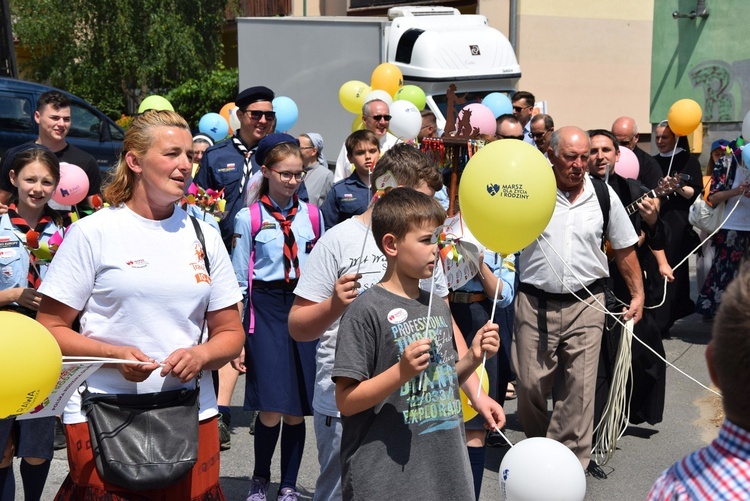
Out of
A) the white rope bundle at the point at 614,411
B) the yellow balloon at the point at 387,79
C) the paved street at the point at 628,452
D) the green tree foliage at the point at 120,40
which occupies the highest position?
the green tree foliage at the point at 120,40

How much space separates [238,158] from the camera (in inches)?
281

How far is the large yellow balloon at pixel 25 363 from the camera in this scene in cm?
299

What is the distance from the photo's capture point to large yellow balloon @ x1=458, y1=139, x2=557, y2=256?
408cm

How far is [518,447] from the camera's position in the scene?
3654mm

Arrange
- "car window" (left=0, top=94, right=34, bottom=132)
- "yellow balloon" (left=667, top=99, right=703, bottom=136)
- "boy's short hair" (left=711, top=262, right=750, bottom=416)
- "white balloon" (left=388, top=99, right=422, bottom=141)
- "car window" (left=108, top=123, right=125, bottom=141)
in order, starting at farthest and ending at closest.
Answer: "car window" (left=108, top=123, right=125, bottom=141) → "car window" (left=0, top=94, right=34, bottom=132) → "yellow balloon" (left=667, top=99, right=703, bottom=136) → "white balloon" (left=388, top=99, right=422, bottom=141) → "boy's short hair" (left=711, top=262, right=750, bottom=416)

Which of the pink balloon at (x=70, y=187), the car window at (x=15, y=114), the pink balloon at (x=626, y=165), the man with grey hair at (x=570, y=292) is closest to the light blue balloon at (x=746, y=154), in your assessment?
the pink balloon at (x=626, y=165)

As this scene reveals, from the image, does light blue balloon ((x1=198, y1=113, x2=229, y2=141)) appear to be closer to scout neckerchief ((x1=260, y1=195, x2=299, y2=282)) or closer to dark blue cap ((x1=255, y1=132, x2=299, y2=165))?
dark blue cap ((x1=255, y1=132, x2=299, y2=165))

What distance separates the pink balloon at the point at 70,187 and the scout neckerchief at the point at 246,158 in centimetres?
161

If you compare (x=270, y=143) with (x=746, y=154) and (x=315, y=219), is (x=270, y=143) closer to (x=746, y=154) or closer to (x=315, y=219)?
(x=315, y=219)

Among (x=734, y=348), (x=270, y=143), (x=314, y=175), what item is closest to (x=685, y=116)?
→ (x=314, y=175)

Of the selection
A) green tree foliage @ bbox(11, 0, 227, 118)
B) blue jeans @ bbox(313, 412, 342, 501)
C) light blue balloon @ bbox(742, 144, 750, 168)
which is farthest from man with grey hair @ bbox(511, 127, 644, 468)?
green tree foliage @ bbox(11, 0, 227, 118)

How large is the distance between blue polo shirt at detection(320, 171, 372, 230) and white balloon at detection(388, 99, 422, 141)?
2.47m

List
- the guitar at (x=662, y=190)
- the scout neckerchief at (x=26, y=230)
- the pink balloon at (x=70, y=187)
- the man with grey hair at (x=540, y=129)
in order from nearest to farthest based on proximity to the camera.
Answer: the scout neckerchief at (x=26, y=230) < the pink balloon at (x=70, y=187) < the guitar at (x=662, y=190) < the man with grey hair at (x=540, y=129)

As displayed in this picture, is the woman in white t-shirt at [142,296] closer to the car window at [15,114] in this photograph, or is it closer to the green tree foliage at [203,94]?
the car window at [15,114]
